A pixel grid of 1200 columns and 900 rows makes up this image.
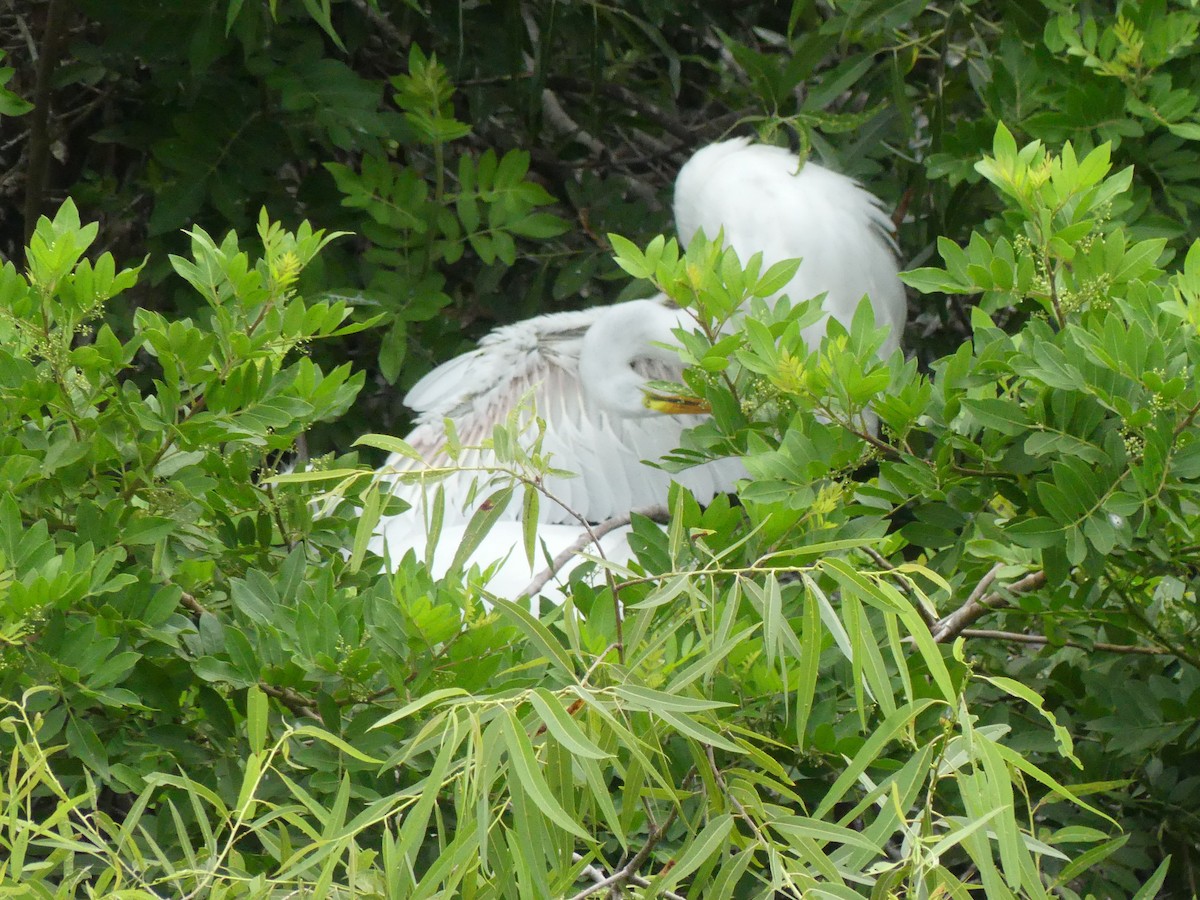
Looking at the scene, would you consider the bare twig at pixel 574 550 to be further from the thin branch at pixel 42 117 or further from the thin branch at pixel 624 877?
the thin branch at pixel 42 117

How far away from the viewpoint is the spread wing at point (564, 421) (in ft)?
5.75

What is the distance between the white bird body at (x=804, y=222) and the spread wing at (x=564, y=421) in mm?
208

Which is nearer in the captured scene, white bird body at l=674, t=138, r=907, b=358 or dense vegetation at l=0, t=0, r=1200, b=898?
dense vegetation at l=0, t=0, r=1200, b=898

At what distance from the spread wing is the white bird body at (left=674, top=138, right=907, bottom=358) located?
208 millimetres

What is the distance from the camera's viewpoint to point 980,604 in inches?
34.6

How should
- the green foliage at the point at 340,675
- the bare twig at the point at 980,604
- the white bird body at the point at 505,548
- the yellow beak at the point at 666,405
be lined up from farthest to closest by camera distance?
1. the yellow beak at the point at 666,405
2. the white bird body at the point at 505,548
3. the bare twig at the point at 980,604
4. the green foliage at the point at 340,675

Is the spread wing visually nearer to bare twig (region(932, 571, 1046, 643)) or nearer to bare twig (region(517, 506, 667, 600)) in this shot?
bare twig (region(517, 506, 667, 600))

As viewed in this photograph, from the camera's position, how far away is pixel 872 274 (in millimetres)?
1873

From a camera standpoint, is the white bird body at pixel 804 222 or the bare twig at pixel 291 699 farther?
the white bird body at pixel 804 222

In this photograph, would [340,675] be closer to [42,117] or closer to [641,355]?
[641,355]

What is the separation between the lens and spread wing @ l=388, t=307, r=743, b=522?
1.75 metres

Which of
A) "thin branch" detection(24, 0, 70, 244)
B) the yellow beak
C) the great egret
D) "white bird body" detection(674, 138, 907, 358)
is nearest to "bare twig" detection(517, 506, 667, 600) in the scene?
the yellow beak

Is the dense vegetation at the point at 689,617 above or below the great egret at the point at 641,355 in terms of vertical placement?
above

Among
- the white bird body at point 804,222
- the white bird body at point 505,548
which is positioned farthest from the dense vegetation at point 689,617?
the white bird body at point 804,222
